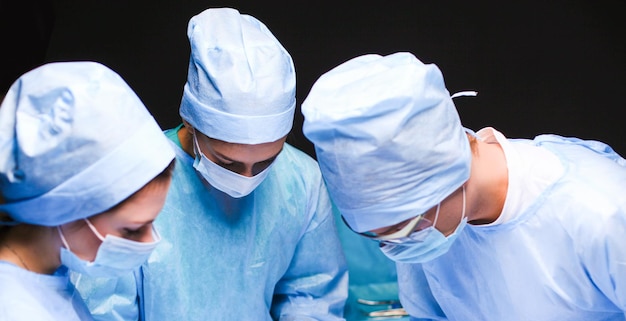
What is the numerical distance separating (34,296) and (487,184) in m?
0.87

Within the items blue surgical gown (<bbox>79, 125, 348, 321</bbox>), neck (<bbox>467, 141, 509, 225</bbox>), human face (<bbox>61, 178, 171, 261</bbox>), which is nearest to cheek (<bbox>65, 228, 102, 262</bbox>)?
human face (<bbox>61, 178, 171, 261</bbox>)

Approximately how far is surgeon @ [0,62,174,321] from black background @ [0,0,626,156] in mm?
1116

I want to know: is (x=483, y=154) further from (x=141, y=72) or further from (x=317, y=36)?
(x=141, y=72)

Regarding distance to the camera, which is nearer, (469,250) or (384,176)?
(384,176)

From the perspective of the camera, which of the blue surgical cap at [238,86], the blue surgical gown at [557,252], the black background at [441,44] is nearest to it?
the blue surgical gown at [557,252]

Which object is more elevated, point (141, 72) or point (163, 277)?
point (141, 72)

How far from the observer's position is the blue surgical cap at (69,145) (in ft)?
4.06

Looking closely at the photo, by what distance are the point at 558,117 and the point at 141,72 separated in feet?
4.45

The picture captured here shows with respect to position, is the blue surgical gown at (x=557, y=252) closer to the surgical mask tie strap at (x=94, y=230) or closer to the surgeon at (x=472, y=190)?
the surgeon at (x=472, y=190)

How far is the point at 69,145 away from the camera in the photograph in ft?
4.08

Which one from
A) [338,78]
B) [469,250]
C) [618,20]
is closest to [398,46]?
[618,20]

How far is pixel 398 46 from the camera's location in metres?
2.51

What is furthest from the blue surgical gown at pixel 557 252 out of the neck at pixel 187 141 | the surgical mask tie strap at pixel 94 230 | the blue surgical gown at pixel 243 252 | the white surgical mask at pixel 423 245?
the surgical mask tie strap at pixel 94 230

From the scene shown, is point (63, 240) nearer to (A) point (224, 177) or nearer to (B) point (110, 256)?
(B) point (110, 256)
